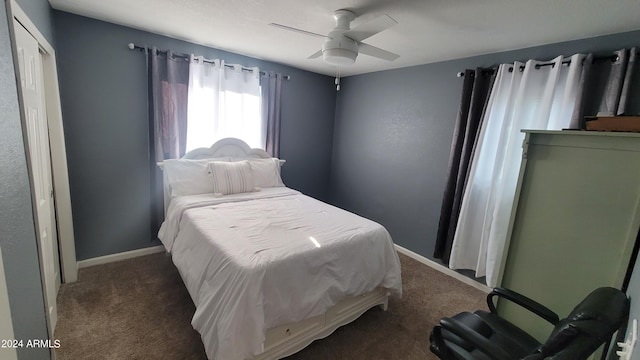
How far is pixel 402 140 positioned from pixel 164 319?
9.85ft

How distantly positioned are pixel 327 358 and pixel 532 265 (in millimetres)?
1381

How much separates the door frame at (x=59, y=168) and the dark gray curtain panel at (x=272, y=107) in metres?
1.94

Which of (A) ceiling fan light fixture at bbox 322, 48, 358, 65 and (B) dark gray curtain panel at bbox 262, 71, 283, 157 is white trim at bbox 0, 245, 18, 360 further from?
(B) dark gray curtain panel at bbox 262, 71, 283, 157

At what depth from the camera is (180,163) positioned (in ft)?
9.14

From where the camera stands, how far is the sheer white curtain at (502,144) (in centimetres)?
219

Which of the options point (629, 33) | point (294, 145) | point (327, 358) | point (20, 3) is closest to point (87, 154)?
point (20, 3)

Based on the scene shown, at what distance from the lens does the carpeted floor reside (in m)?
1.75

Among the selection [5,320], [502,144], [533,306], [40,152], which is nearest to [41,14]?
[40,152]

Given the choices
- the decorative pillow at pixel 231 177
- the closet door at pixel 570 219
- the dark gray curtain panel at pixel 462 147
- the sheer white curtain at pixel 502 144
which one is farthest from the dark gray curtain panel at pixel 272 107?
the closet door at pixel 570 219

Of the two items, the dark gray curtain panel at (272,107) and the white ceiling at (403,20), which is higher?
the white ceiling at (403,20)

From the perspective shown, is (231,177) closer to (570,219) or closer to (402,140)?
(402,140)

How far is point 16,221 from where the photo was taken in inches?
42.6

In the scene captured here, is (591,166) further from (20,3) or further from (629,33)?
(20,3)

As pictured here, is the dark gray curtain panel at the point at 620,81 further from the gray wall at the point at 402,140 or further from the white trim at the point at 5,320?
the white trim at the point at 5,320
